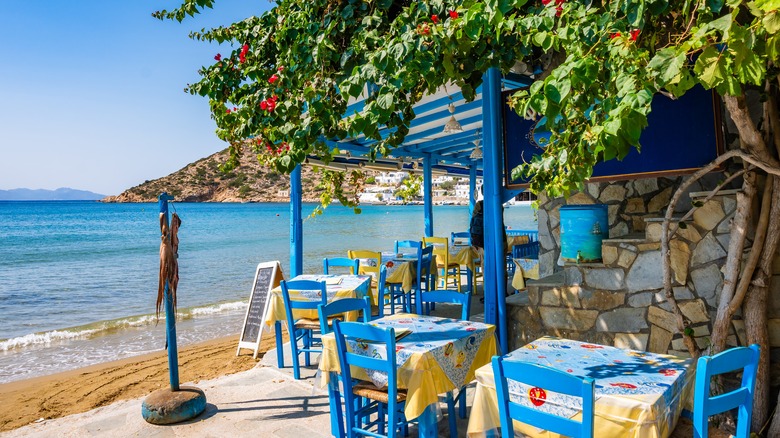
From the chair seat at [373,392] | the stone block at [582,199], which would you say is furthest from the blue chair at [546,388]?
the stone block at [582,199]

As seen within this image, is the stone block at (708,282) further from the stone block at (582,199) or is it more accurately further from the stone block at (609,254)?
the stone block at (582,199)

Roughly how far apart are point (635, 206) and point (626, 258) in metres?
1.24

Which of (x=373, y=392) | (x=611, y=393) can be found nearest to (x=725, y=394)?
(x=611, y=393)

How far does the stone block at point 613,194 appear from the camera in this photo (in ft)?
15.7

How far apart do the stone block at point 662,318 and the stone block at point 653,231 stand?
20.2 inches

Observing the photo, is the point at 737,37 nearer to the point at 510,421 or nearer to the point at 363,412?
the point at 510,421

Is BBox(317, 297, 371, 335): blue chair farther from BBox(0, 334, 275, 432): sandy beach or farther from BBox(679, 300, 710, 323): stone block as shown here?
BBox(679, 300, 710, 323): stone block

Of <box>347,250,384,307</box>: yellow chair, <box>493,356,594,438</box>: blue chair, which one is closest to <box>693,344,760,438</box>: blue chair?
<box>493,356,594,438</box>: blue chair

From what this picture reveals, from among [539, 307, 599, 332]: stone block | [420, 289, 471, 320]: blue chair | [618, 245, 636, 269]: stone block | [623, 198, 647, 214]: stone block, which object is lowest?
[539, 307, 599, 332]: stone block

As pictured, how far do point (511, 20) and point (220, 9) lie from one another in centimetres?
260

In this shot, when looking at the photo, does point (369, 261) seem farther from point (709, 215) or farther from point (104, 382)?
point (709, 215)

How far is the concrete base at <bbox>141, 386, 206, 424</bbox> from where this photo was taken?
11.7 feet

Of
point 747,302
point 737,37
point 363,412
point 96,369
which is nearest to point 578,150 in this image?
point 737,37

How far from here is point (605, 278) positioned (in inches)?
150
